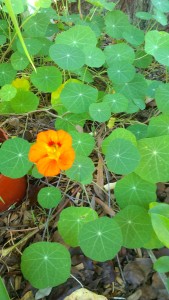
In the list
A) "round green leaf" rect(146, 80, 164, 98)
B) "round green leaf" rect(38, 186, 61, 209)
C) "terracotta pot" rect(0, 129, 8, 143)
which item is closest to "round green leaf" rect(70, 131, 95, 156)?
"round green leaf" rect(38, 186, 61, 209)

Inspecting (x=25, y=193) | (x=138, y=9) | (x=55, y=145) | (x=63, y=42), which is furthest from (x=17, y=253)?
(x=138, y=9)

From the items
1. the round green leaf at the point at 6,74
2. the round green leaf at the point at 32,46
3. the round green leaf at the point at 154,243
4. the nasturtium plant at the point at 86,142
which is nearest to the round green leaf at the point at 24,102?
the nasturtium plant at the point at 86,142

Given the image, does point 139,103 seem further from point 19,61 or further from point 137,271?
point 137,271

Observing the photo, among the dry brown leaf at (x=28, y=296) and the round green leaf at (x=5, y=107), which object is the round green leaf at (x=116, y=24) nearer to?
the round green leaf at (x=5, y=107)

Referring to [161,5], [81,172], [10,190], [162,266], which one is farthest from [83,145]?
[161,5]

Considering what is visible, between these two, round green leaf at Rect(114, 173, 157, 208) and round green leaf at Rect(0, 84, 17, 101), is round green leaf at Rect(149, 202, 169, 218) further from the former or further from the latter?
round green leaf at Rect(0, 84, 17, 101)

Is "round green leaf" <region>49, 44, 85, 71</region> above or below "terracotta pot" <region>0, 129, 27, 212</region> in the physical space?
above
